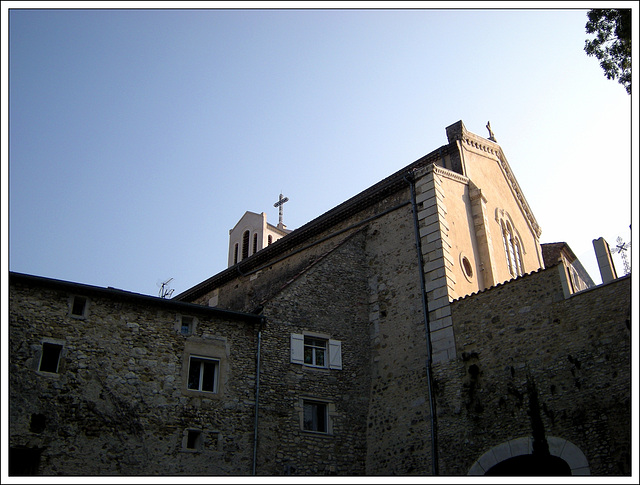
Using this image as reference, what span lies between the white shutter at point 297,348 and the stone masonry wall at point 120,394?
1.24 m

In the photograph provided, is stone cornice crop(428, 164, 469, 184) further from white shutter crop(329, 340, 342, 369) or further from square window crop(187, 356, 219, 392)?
square window crop(187, 356, 219, 392)

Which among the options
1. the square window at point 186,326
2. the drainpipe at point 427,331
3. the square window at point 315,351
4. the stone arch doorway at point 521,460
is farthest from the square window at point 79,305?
the stone arch doorway at point 521,460

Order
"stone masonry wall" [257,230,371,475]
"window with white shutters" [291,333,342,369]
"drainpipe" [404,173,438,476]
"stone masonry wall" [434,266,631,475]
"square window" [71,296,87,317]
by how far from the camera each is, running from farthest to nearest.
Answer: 1. "window with white shutters" [291,333,342,369]
2. "stone masonry wall" [257,230,371,475]
3. "drainpipe" [404,173,438,476]
4. "square window" [71,296,87,317]
5. "stone masonry wall" [434,266,631,475]

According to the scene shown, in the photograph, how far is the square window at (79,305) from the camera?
15852 millimetres

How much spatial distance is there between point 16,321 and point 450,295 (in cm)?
1082

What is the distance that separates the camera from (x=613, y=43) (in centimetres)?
1442

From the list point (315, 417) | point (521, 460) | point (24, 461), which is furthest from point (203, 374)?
point (521, 460)

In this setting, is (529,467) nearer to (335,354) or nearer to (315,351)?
(335,354)

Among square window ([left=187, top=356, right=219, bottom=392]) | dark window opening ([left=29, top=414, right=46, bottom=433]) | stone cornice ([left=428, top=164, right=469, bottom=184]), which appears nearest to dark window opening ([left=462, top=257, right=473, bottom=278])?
stone cornice ([left=428, top=164, right=469, bottom=184])

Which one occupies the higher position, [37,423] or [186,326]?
[186,326]

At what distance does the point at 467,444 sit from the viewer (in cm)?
1579

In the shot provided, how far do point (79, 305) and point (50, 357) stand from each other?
1455mm

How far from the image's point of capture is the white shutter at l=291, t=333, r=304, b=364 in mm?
17803

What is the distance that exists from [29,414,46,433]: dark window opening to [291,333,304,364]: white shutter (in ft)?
20.7
